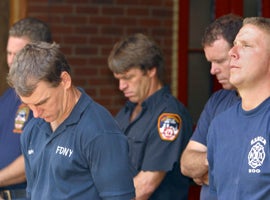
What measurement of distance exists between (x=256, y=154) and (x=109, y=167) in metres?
0.67

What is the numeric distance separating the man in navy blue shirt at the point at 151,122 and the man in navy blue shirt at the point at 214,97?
1.02 feet

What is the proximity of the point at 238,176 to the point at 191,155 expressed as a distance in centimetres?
87

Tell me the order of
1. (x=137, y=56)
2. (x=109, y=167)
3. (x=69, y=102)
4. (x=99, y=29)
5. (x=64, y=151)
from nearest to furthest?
1. (x=109, y=167)
2. (x=64, y=151)
3. (x=69, y=102)
4. (x=137, y=56)
5. (x=99, y=29)

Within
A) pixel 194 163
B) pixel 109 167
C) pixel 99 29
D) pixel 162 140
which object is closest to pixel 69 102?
pixel 109 167

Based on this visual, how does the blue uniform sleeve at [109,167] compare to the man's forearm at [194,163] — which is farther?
the man's forearm at [194,163]

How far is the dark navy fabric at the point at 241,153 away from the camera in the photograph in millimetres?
→ 3695

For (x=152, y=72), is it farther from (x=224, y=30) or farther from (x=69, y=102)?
(x=69, y=102)

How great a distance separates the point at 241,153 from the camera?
151 inches

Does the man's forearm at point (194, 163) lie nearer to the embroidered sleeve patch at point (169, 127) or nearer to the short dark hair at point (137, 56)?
the embroidered sleeve patch at point (169, 127)

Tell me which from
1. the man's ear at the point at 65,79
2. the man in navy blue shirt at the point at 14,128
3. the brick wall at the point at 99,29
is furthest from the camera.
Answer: the brick wall at the point at 99,29

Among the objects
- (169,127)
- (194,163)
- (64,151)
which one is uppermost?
(64,151)

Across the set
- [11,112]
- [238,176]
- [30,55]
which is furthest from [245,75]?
[11,112]

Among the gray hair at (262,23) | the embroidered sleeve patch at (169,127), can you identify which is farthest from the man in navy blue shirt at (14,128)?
the gray hair at (262,23)

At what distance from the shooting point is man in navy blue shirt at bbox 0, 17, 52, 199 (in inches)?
195
